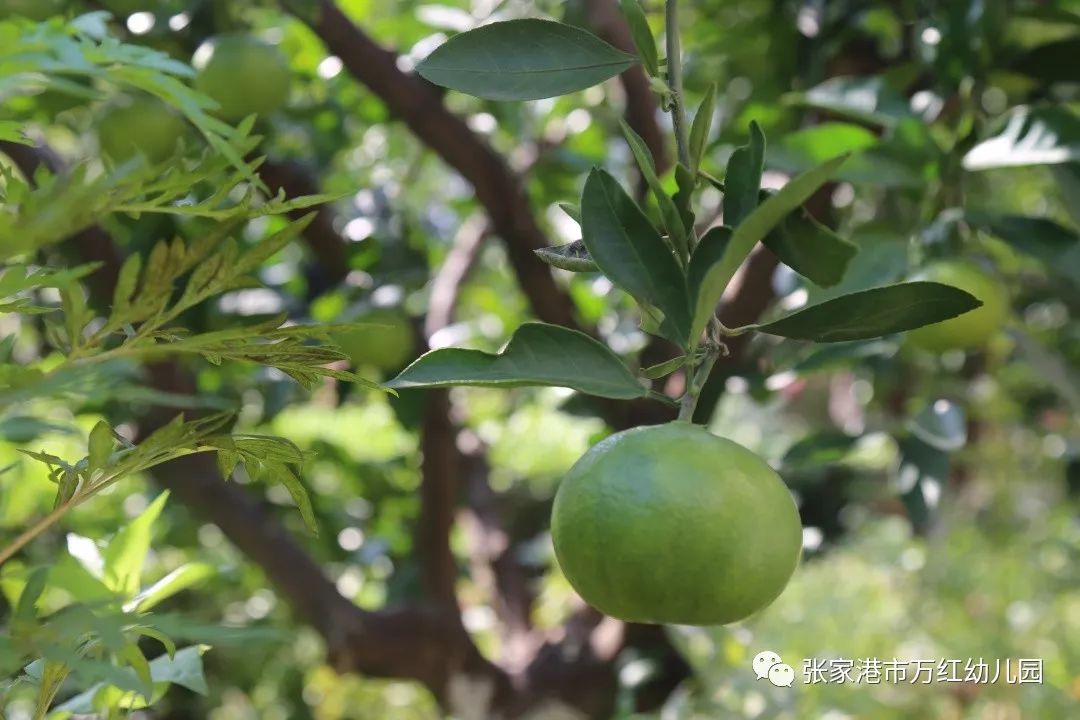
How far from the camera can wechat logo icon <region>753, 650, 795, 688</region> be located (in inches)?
39.6

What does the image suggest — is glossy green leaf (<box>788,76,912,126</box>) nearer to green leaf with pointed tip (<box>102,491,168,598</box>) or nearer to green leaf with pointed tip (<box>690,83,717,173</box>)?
green leaf with pointed tip (<box>690,83,717,173</box>)

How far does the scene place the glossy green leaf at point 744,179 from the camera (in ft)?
1.47

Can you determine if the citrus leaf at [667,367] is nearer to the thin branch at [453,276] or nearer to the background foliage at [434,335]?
the background foliage at [434,335]

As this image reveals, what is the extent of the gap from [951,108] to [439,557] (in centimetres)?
90

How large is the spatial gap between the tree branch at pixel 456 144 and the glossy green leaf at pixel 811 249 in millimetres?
766

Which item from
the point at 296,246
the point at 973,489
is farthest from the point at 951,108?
the point at 973,489

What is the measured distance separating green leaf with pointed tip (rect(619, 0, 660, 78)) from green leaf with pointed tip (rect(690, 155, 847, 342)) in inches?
4.3

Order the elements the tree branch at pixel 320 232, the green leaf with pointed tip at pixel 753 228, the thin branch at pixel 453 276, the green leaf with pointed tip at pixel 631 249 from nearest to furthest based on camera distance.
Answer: the green leaf with pointed tip at pixel 753 228 → the green leaf with pointed tip at pixel 631 249 → the tree branch at pixel 320 232 → the thin branch at pixel 453 276

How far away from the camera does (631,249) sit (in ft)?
1.56

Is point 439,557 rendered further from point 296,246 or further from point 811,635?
point 811,635

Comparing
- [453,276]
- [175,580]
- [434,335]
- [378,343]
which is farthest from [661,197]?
[453,276]

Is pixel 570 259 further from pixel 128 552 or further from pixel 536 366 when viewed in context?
pixel 128 552

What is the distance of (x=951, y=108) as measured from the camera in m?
1.23

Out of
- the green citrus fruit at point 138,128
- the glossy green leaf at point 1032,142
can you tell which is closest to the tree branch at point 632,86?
the glossy green leaf at point 1032,142
